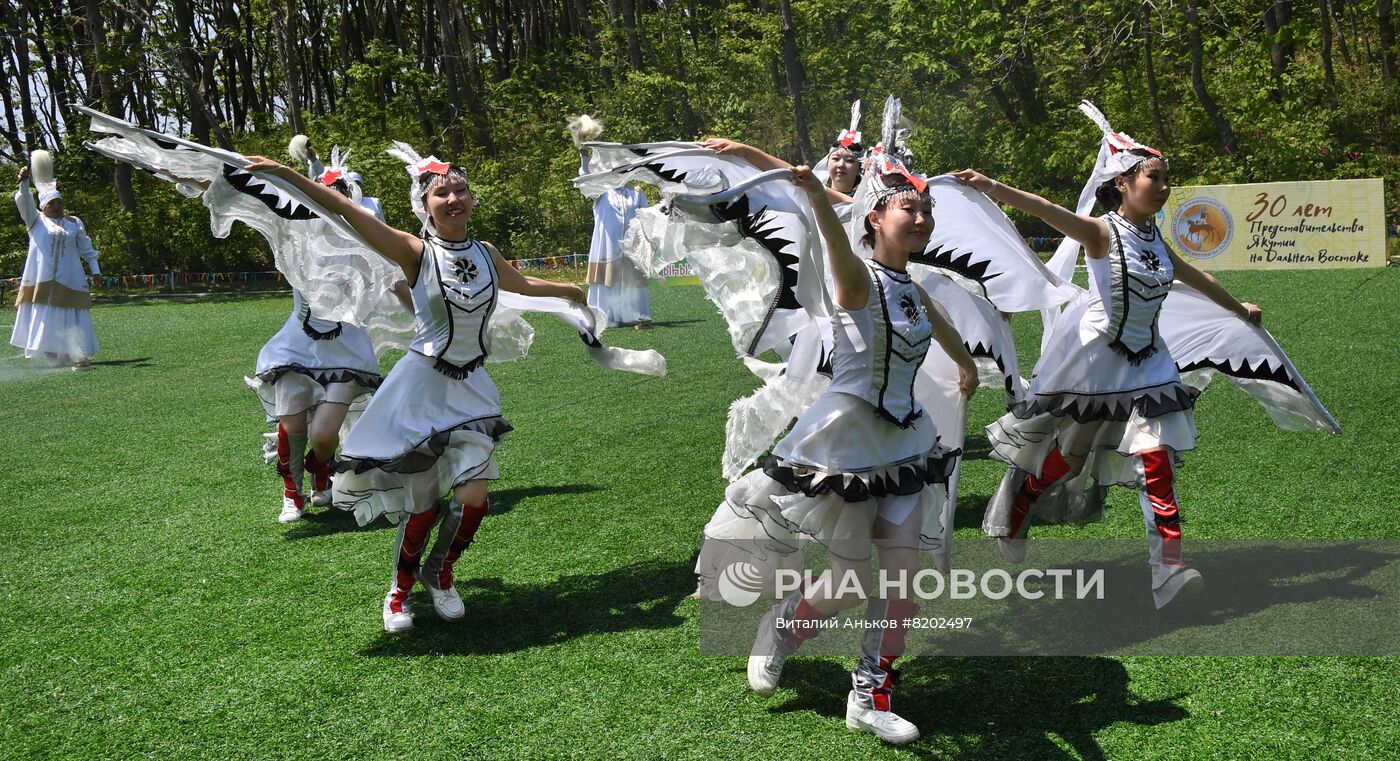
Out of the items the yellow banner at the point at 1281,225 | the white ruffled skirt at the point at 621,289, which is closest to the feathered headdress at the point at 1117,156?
the white ruffled skirt at the point at 621,289

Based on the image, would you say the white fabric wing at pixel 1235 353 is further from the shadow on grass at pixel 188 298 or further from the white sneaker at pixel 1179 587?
the shadow on grass at pixel 188 298

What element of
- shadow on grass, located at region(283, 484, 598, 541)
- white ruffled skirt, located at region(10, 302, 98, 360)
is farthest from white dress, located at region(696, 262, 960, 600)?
white ruffled skirt, located at region(10, 302, 98, 360)

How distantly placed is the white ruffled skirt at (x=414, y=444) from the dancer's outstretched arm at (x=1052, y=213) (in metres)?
2.16

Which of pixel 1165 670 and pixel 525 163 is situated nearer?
pixel 1165 670

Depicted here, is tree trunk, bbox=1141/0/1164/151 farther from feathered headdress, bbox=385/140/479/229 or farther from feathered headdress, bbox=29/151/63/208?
feathered headdress, bbox=385/140/479/229

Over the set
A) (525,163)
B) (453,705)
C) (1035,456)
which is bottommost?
(453,705)

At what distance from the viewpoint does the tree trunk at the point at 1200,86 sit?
21.4 metres

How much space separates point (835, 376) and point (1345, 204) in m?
15.3

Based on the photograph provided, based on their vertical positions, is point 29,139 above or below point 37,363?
above

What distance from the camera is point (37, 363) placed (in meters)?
14.1

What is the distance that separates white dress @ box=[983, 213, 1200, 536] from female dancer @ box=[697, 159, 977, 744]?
123 centimetres

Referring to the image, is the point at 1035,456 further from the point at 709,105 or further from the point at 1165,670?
the point at 709,105

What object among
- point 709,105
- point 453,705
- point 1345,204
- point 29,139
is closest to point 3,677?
point 453,705

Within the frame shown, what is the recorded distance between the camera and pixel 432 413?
15.6 feet
